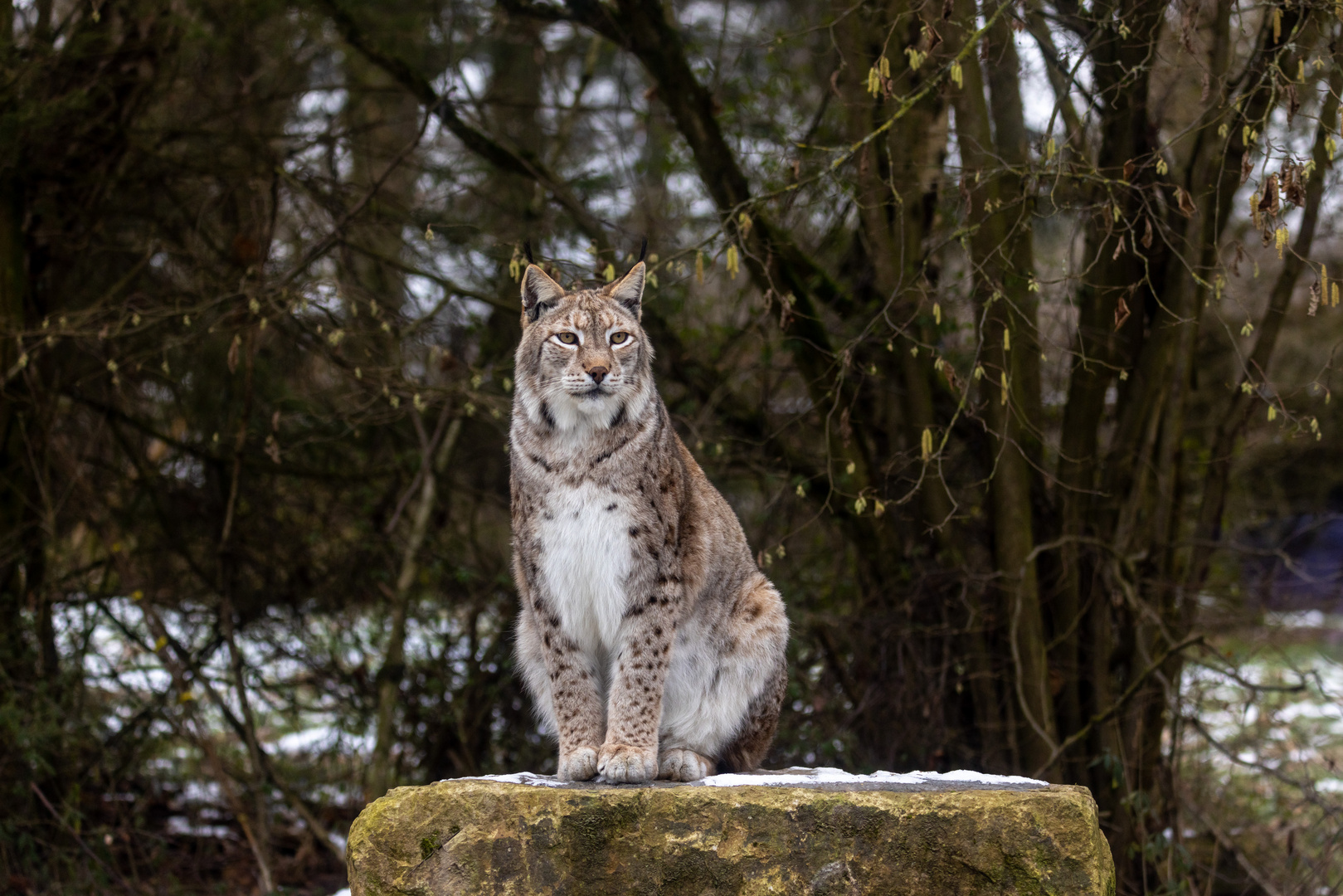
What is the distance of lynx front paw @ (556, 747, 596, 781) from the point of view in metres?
3.96

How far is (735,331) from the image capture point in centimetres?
711

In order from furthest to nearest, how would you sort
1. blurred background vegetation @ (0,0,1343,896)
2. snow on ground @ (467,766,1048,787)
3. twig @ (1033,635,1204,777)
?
blurred background vegetation @ (0,0,1343,896)
twig @ (1033,635,1204,777)
snow on ground @ (467,766,1048,787)

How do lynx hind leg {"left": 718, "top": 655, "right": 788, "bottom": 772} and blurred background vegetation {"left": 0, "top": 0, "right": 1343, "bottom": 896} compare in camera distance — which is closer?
lynx hind leg {"left": 718, "top": 655, "right": 788, "bottom": 772}

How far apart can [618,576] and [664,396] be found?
3.44 metres

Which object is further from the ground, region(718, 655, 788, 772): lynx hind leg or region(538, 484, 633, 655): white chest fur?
region(538, 484, 633, 655): white chest fur

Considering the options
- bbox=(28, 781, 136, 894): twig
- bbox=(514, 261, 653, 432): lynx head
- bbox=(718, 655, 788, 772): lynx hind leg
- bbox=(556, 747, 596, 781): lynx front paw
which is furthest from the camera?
bbox=(28, 781, 136, 894): twig

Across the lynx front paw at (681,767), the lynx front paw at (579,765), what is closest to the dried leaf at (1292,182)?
the lynx front paw at (681,767)

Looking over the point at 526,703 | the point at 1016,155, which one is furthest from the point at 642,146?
the point at 526,703

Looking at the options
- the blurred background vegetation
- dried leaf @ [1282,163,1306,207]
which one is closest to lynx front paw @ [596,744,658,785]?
the blurred background vegetation

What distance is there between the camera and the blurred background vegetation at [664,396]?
227 inches

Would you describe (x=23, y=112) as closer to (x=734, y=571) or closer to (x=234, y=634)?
(x=234, y=634)

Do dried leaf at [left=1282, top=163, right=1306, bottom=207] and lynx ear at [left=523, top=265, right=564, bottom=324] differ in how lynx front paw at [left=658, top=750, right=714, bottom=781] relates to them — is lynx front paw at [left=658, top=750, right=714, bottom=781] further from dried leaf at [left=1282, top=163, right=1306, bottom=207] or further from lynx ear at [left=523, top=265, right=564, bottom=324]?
dried leaf at [left=1282, top=163, right=1306, bottom=207]

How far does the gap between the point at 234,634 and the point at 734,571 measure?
411 cm

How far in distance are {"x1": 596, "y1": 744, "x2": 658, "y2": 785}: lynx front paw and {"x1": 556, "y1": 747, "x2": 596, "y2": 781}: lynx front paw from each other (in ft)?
0.18
